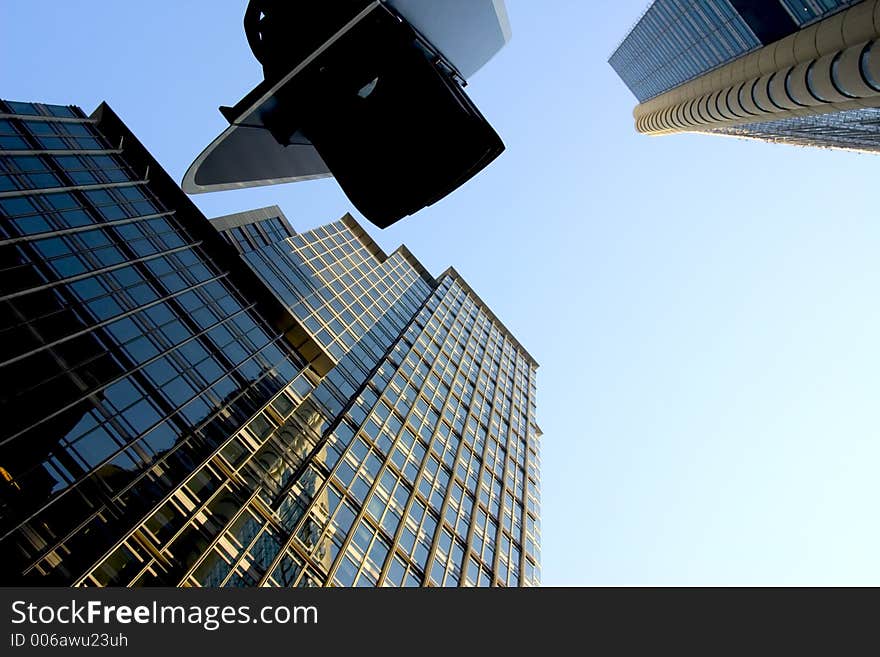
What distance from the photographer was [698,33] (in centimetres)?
5881

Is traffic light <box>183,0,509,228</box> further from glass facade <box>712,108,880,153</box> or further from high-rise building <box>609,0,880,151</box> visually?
glass facade <box>712,108,880,153</box>

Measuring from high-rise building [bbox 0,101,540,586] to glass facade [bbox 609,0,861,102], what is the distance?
117 feet

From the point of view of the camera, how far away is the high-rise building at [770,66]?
2612 centimetres

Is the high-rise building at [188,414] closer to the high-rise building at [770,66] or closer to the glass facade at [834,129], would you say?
the high-rise building at [770,66]

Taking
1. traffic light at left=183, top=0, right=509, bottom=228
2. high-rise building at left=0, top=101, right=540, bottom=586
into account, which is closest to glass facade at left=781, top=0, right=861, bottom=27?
traffic light at left=183, top=0, right=509, bottom=228

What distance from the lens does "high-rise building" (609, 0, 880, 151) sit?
1029 inches

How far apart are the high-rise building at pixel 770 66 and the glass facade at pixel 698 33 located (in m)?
0.11

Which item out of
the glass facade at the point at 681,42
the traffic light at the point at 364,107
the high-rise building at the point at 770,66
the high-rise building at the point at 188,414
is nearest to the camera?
the traffic light at the point at 364,107

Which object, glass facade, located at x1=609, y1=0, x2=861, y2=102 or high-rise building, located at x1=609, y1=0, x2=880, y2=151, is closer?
high-rise building, located at x1=609, y1=0, x2=880, y2=151

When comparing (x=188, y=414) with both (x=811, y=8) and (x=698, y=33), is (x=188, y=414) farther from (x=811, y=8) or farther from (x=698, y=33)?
(x=698, y=33)

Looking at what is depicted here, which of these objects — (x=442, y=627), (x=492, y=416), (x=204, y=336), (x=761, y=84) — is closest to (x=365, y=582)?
(x=204, y=336)

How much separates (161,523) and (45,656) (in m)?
9.23

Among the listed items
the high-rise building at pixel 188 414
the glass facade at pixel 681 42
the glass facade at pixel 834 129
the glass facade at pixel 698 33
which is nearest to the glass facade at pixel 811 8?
the glass facade at pixel 698 33

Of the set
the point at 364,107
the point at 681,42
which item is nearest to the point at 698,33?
the point at 681,42
